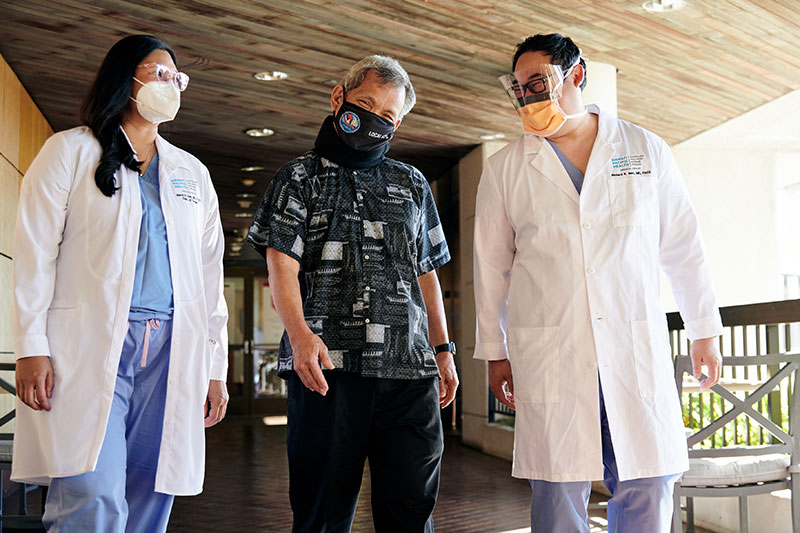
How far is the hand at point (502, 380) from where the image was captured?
7.65 feet

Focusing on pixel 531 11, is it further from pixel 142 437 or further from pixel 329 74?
pixel 142 437

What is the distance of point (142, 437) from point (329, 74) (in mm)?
4679

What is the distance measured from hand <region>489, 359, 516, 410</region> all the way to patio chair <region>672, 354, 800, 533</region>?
0.91 meters

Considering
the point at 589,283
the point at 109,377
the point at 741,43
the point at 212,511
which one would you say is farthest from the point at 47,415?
the point at 741,43

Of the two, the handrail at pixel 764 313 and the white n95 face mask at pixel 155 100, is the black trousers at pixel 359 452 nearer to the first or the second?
the white n95 face mask at pixel 155 100

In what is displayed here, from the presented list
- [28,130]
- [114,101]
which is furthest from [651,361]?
[28,130]

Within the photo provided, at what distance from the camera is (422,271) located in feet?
A: 7.95

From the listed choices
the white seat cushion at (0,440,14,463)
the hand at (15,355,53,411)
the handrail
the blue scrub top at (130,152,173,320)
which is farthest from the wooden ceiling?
the hand at (15,355,53,411)

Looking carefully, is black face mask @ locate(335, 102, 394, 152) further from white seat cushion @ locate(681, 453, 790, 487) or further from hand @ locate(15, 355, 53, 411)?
white seat cushion @ locate(681, 453, 790, 487)

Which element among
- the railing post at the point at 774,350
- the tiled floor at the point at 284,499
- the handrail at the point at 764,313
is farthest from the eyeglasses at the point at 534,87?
the tiled floor at the point at 284,499

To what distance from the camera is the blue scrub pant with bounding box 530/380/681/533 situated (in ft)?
6.84

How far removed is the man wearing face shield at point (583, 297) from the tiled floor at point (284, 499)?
255 cm

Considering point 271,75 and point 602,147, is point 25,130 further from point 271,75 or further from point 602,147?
point 602,147

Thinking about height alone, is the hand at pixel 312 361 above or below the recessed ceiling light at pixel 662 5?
below
